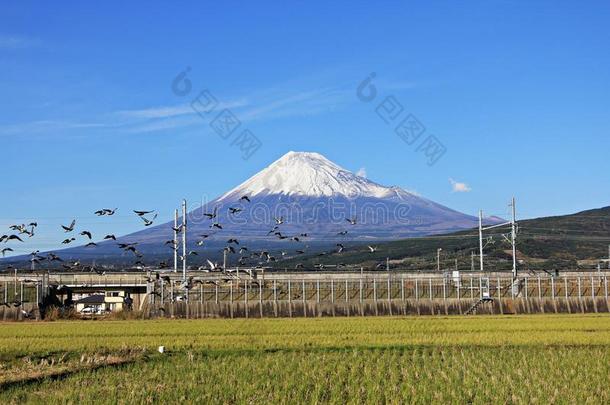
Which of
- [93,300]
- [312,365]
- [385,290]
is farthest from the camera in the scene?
[93,300]

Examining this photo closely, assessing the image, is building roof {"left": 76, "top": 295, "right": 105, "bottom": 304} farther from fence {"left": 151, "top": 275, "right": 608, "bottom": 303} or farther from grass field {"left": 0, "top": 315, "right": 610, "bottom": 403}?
grass field {"left": 0, "top": 315, "right": 610, "bottom": 403}

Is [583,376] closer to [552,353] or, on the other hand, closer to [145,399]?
[552,353]

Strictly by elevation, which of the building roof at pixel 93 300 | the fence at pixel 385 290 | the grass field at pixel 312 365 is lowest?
the grass field at pixel 312 365

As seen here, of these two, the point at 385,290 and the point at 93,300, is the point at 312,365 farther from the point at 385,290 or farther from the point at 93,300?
the point at 93,300

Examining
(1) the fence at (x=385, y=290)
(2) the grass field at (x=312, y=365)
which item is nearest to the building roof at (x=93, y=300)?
(1) the fence at (x=385, y=290)

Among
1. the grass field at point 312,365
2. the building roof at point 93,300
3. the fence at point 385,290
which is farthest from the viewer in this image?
the building roof at point 93,300

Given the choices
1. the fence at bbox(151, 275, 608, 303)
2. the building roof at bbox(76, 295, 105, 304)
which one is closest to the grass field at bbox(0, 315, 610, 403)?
the fence at bbox(151, 275, 608, 303)

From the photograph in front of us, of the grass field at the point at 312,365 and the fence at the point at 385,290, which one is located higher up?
the fence at the point at 385,290

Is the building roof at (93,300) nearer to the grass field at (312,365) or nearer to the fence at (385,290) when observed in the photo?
the fence at (385,290)

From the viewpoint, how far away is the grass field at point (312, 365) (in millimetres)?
19281

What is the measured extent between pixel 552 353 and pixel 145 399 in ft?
46.5

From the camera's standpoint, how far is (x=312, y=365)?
25.0m

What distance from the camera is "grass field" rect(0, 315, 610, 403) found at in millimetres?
19281

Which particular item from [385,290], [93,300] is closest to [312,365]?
[385,290]
